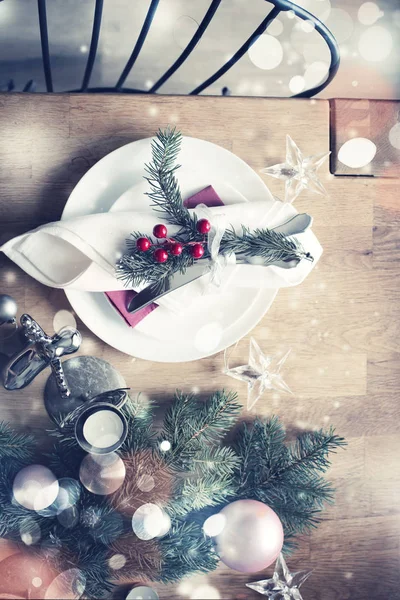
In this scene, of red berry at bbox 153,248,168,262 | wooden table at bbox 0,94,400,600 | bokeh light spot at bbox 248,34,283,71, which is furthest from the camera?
bokeh light spot at bbox 248,34,283,71

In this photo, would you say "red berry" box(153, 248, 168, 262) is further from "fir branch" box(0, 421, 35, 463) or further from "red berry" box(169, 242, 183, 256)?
"fir branch" box(0, 421, 35, 463)

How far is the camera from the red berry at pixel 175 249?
74 centimetres

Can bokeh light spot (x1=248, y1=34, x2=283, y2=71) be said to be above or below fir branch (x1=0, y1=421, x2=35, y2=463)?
above

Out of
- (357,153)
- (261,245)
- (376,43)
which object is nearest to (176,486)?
(261,245)

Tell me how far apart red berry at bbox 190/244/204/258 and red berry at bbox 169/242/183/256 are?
0.02 m

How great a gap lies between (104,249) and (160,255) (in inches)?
3.5

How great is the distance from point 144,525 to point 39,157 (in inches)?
21.7

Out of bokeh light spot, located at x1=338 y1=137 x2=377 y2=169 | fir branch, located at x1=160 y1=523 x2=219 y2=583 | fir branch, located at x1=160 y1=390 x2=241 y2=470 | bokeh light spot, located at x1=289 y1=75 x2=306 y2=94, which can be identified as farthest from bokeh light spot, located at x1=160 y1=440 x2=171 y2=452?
bokeh light spot, located at x1=289 y1=75 x2=306 y2=94

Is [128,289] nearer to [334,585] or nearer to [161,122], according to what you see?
[161,122]

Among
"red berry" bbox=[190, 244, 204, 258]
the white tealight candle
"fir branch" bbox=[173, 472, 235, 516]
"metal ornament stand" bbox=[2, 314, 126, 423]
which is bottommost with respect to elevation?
"fir branch" bbox=[173, 472, 235, 516]

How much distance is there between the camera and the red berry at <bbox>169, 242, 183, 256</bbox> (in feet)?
2.41

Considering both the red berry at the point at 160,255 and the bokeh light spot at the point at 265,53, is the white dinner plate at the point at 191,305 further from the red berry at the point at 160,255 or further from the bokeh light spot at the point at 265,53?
the bokeh light spot at the point at 265,53

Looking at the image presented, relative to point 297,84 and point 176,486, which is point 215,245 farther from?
point 297,84

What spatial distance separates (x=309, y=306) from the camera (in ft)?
2.94
